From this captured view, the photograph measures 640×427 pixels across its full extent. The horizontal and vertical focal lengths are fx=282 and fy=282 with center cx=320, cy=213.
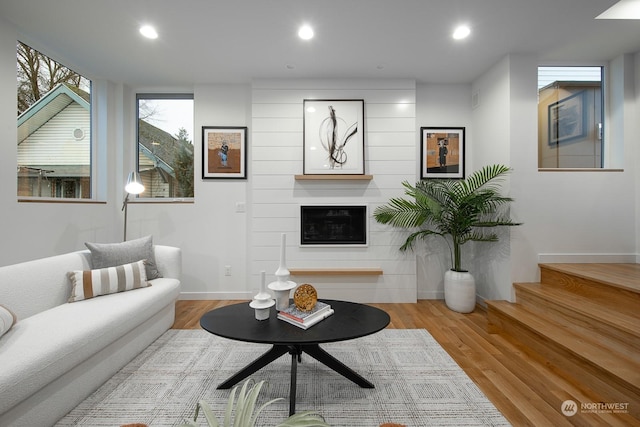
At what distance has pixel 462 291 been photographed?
304 centimetres

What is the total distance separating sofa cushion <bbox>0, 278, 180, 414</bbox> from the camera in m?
1.24

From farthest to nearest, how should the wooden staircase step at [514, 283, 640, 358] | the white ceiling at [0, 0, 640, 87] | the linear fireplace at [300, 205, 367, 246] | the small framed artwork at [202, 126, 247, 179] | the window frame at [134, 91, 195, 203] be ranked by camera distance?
the window frame at [134, 91, 195, 203]
the small framed artwork at [202, 126, 247, 179]
the linear fireplace at [300, 205, 367, 246]
the white ceiling at [0, 0, 640, 87]
the wooden staircase step at [514, 283, 640, 358]

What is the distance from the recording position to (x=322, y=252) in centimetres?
343

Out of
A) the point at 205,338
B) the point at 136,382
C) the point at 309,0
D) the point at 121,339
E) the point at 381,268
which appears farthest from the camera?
the point at 381,268

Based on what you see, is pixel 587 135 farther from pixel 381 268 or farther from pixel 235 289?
pixel 235 289

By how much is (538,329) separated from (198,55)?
3979mm

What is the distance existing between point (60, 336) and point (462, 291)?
331 centimetres

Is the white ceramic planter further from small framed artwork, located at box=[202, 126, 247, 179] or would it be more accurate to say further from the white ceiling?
small framed artwork, located at box=[202, 126, 247, 179]

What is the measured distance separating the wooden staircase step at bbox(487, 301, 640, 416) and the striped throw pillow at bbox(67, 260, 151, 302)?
319cm

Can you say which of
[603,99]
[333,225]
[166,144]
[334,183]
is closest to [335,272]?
[333,225]

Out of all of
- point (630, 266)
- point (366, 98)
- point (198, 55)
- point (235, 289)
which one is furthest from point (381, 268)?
point (198, 55)

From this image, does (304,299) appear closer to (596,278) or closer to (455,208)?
(455,208)

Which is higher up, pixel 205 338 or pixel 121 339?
pixel 121 339

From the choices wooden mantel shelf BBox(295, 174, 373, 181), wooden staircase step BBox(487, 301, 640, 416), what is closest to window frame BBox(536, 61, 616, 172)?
wooden staircase step BBox(487, 301, 640, 416)
